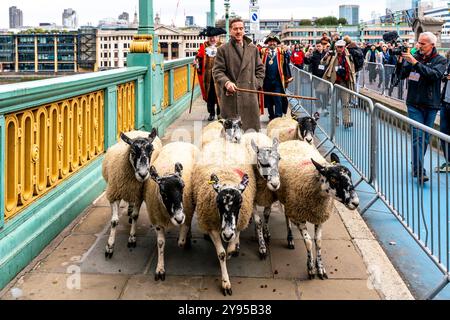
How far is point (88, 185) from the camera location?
5852 millimetres

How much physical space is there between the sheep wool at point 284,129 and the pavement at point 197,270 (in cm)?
156

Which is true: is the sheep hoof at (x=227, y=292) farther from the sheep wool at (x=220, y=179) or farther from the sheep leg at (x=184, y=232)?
the sheep leg at (x=184, y=232)

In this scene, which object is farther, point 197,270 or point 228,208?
point 197,270

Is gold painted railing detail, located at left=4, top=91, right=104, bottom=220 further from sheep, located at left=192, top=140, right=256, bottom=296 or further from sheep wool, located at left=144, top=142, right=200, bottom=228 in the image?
sheep, located at left=192, top=140, right=256, bottom=296

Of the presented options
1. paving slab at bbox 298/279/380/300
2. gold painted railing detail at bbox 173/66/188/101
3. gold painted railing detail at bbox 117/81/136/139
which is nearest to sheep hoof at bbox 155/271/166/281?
paving slab at bbox 298/279/380/300

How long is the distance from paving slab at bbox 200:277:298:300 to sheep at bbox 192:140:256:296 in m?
0.08

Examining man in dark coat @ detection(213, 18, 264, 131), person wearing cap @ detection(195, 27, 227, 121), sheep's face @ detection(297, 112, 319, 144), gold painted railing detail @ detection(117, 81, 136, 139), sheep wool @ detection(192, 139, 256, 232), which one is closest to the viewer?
sheep wool @ detection(192, 139, 256, 232)

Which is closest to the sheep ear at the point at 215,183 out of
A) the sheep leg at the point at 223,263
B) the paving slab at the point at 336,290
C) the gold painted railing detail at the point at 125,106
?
the sheep leg at the point at 223,263

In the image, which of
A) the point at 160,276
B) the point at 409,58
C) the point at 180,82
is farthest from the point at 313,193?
the point at 180,82

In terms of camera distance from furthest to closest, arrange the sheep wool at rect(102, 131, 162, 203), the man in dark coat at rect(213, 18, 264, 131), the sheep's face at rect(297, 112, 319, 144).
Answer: the man in dark coat at rect(213, 18, 264, 131)
the sheep's face at rect(297, 112, 319, 144)
the sheep wool at rect(102, 131, 162, 203)

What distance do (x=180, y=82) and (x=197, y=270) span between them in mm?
11365

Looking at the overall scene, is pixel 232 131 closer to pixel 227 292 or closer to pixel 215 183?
pixel 215 183

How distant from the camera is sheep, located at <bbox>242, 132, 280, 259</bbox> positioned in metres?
4.23

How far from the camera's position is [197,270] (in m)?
4.17
